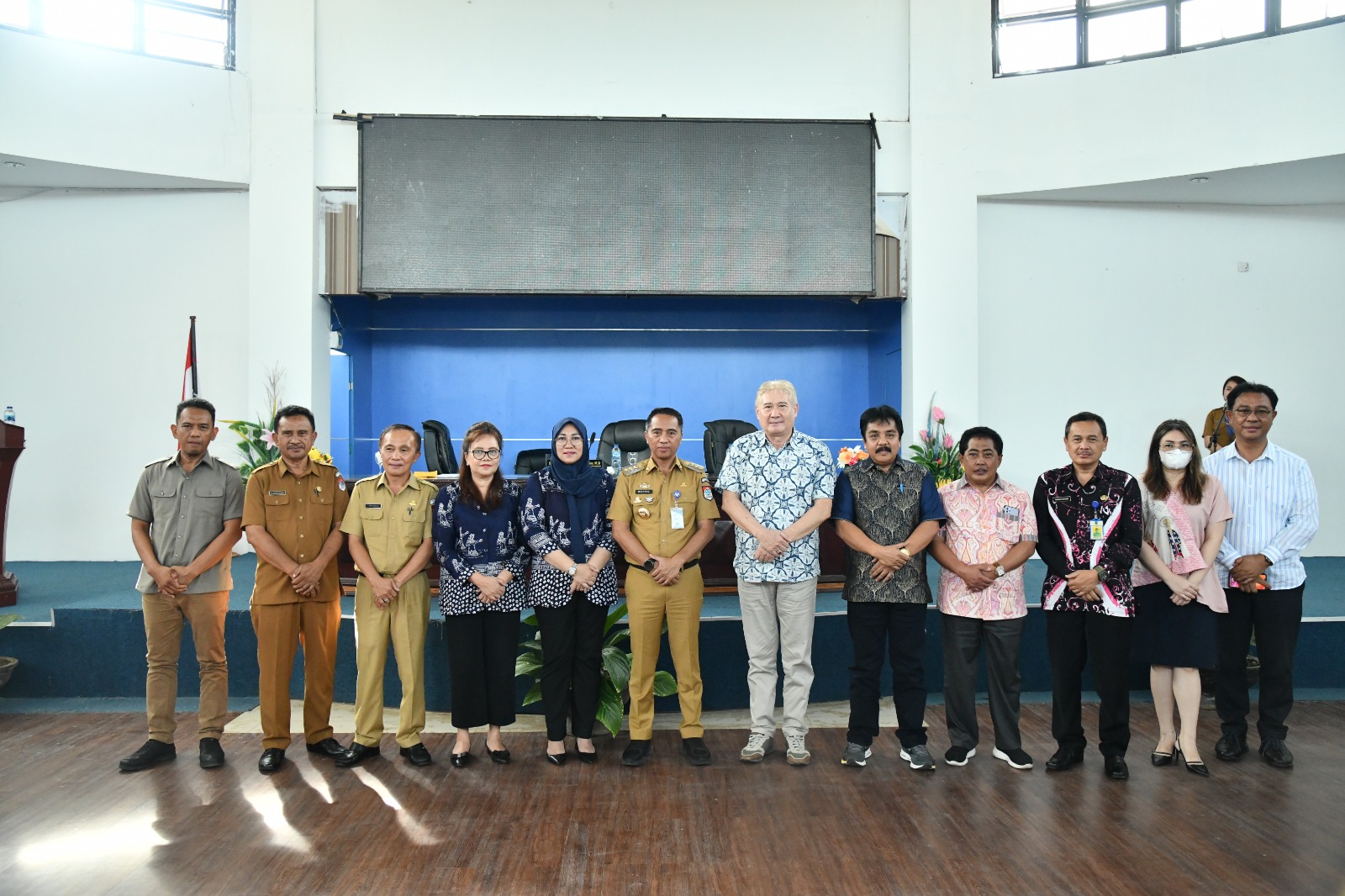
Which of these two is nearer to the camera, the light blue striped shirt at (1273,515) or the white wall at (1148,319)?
the light blue striped shirt at (1273,515)

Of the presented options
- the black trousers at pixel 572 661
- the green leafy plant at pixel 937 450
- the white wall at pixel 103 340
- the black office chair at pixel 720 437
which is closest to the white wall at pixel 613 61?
the white wall at pixel 103 340

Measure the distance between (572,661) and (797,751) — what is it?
0.99 meters

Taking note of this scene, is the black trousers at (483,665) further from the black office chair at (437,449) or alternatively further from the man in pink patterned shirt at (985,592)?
A: the black office chair at (437,449)

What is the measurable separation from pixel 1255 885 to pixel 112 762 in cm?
412

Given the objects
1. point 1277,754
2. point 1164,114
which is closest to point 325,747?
point 1277,754

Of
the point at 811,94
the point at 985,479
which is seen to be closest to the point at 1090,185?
the point at 811,94

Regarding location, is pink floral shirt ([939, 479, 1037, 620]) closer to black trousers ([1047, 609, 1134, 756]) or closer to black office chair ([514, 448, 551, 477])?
black trousers ([1047, 609, 1134, 756])

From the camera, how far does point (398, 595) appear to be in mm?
3664

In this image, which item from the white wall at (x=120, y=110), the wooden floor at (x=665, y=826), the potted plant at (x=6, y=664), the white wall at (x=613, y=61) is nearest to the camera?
the wooden floor at (x=665, y=826)

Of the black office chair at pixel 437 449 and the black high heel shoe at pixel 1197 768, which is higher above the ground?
the black office chair at pixel 437 449

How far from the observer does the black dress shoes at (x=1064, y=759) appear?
3.52m

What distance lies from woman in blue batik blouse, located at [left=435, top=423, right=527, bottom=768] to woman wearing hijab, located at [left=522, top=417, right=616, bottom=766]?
0.36ft

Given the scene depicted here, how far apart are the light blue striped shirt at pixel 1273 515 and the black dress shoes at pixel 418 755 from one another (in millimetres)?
3345

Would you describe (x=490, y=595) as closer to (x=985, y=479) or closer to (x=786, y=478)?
(x=786, y=478)
